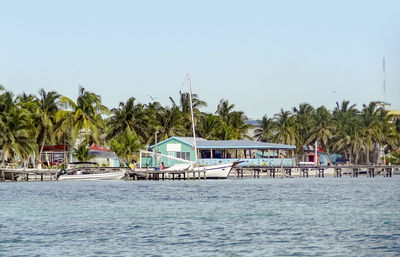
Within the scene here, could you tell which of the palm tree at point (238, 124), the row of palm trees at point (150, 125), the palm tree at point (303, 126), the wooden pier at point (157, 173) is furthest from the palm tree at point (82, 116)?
the palm tree at point (303, 126)

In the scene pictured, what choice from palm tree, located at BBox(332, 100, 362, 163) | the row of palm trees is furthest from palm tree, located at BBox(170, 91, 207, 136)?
palm tree, located at BBox(332, 100, 362, 163)

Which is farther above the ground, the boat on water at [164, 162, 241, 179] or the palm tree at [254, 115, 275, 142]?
the palm tree at [254, 115, 275, 142]

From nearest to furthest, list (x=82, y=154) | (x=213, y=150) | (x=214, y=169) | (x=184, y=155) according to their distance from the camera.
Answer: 1. (x=214, y=169)
2. (x=184, y=155)
3. (x=82, y=154)
4. (x=213, y=150)

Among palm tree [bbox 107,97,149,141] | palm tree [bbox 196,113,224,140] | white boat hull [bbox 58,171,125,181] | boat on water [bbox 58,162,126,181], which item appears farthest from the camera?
palm tree [bbox 196,113,224,140]

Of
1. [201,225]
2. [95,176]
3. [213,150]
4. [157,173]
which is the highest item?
[213,150]

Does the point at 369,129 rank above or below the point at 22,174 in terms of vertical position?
above

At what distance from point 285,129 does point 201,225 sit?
93.6 meters

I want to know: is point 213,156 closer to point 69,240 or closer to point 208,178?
point 208,178

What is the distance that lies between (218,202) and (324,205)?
26.3ft

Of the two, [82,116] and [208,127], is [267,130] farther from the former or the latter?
[82,116]

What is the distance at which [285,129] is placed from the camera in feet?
422

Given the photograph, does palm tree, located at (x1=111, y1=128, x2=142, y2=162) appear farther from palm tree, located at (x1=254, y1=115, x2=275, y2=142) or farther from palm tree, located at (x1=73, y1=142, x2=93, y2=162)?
palm tree, located at (x1=254, y1=115, x2=275, y2=142)

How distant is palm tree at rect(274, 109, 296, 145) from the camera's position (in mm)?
127938

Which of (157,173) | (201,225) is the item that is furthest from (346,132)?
(201,225)
